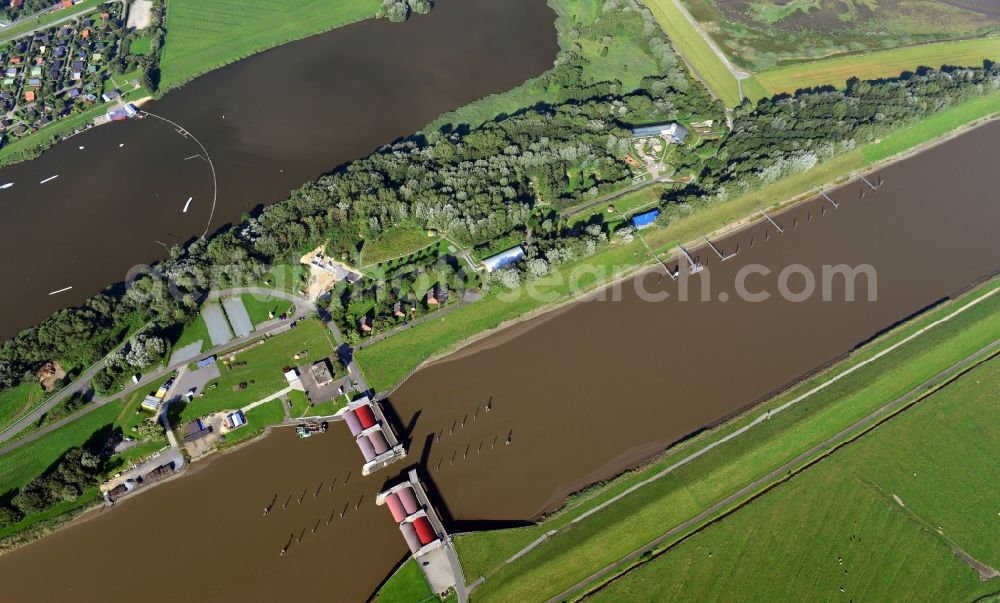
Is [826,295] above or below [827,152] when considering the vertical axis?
below

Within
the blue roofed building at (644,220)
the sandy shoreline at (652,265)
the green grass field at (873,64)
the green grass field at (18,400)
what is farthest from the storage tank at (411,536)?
the green grass field at (873,64)

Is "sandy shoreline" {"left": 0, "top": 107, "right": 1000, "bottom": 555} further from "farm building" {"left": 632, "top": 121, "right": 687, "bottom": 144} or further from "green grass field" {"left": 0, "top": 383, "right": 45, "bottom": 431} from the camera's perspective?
"farm building" {"left": 632, "top": 121, "right": 687, "bottom": 144}

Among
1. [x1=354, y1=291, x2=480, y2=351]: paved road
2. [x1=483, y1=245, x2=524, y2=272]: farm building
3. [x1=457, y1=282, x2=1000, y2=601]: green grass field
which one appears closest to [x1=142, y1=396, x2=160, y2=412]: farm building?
[x1=354, y1=291, x2=480, y2=351]: paved road

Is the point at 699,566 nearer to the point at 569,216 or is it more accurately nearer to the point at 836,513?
the point at 836,513

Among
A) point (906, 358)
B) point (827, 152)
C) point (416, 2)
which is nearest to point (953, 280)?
point (906, 358)

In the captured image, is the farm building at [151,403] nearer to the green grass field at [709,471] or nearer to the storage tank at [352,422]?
the storage tank at [352,422]

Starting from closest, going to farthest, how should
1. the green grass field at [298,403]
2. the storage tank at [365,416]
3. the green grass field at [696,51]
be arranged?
the storage tank at [365,416] < the green grass field at [298,403] < the green grass field at [696,51]
